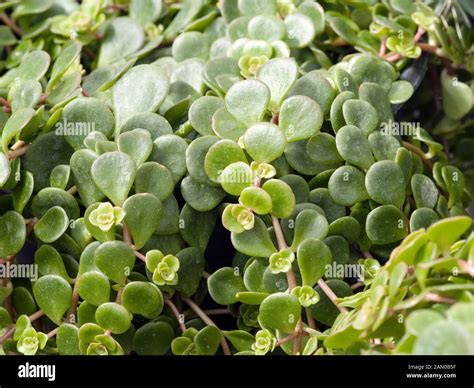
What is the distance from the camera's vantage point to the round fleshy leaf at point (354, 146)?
2.08 feet

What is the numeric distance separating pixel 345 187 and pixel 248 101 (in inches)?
4.8

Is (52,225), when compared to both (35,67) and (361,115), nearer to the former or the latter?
(35,67)

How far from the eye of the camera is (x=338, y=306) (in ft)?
1.92

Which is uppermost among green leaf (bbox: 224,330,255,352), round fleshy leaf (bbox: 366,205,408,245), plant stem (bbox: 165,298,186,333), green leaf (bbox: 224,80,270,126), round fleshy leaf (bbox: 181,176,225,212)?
green leaf (bbox: 224,80,270,126)

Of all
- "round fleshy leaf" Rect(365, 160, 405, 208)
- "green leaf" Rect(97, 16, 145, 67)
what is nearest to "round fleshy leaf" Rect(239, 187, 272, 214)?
"round fleshy leaf" Rect(365, 160, 405, 208)

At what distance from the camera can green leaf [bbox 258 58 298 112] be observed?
2.14 feet

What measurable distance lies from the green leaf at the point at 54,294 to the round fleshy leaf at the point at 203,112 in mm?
188

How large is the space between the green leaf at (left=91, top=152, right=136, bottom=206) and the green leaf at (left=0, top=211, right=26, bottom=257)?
9 cm

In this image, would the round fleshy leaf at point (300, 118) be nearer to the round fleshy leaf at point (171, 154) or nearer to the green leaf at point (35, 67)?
the round fleshy leaf at point (171, 154)

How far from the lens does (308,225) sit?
609 mm

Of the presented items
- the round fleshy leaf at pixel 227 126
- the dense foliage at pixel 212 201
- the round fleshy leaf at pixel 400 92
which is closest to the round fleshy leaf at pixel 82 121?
the dense foliage at pixel 212 201

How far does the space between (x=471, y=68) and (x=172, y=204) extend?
1.56ft

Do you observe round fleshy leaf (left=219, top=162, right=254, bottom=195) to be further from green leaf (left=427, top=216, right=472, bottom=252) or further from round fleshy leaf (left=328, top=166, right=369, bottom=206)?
green leaf (left=427, top=216, right=472, bottom=252)

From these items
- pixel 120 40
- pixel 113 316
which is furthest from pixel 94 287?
pixel 120 40
